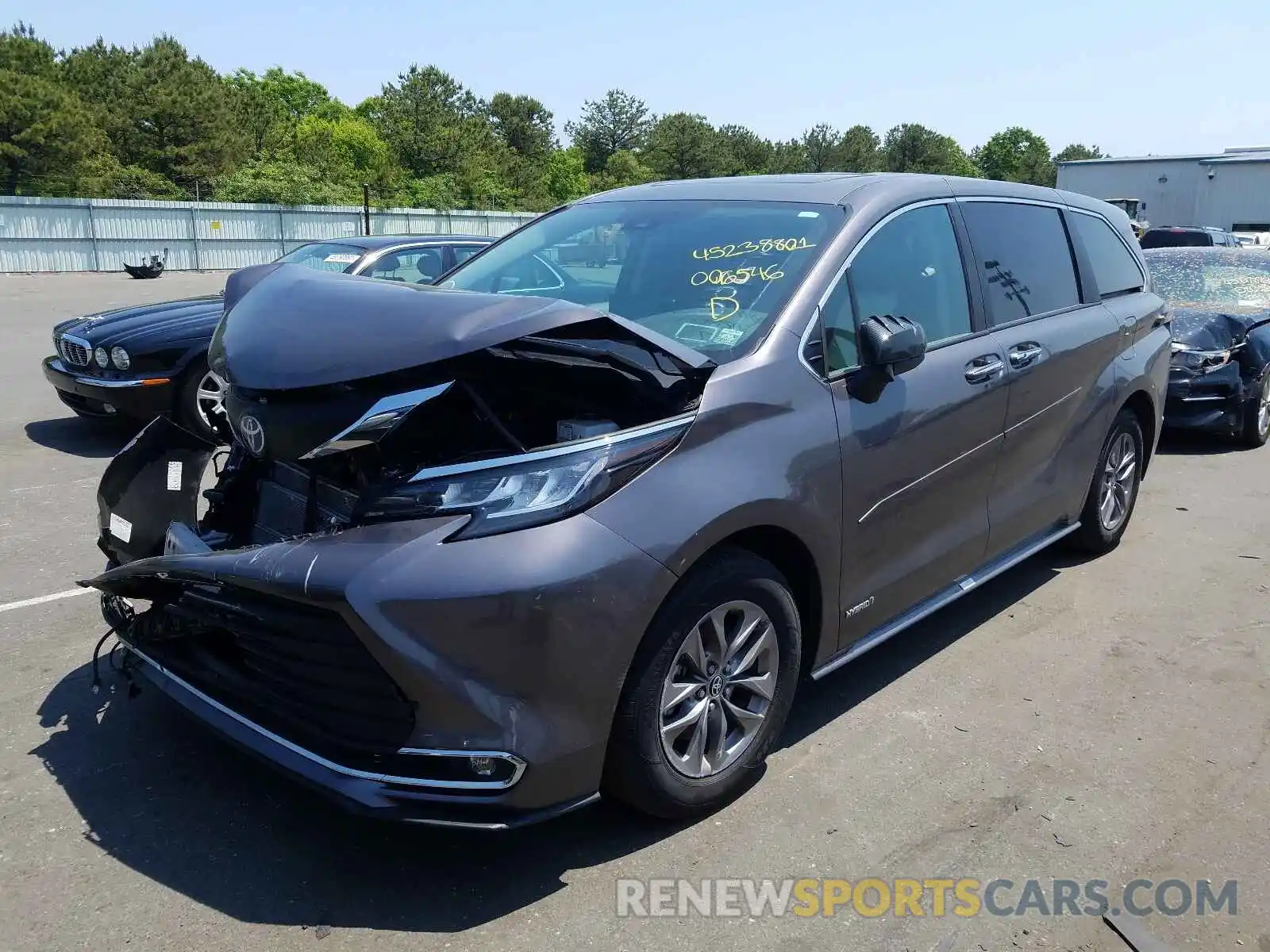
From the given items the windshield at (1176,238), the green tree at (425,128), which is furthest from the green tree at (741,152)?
the windshield at (1176,238)

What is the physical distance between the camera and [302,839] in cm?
301

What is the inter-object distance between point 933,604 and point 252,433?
259cm

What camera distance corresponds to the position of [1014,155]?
11631 cm

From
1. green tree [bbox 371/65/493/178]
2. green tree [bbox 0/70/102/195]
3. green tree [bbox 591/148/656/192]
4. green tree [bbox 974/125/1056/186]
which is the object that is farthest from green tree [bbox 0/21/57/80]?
green tree [bbox 974/125/1056/186]

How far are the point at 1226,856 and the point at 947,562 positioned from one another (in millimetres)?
1384

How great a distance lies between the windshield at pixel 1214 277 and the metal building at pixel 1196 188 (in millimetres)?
30373

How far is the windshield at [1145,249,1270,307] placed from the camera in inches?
371

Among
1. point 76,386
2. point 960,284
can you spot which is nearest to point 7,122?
point 76,386

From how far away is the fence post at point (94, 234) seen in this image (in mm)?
34062

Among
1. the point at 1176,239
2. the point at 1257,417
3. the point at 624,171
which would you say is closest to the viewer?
A: the point at 1257,417

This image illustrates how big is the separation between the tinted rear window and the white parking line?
2205 centimetres

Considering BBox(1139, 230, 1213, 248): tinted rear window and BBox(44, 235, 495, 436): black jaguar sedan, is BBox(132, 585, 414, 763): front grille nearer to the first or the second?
BBox(44, 235, 495, 436): black jaguar sedan

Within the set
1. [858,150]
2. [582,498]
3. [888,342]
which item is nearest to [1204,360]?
[888,342]

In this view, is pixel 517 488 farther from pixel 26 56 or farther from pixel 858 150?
pixel 858 150
